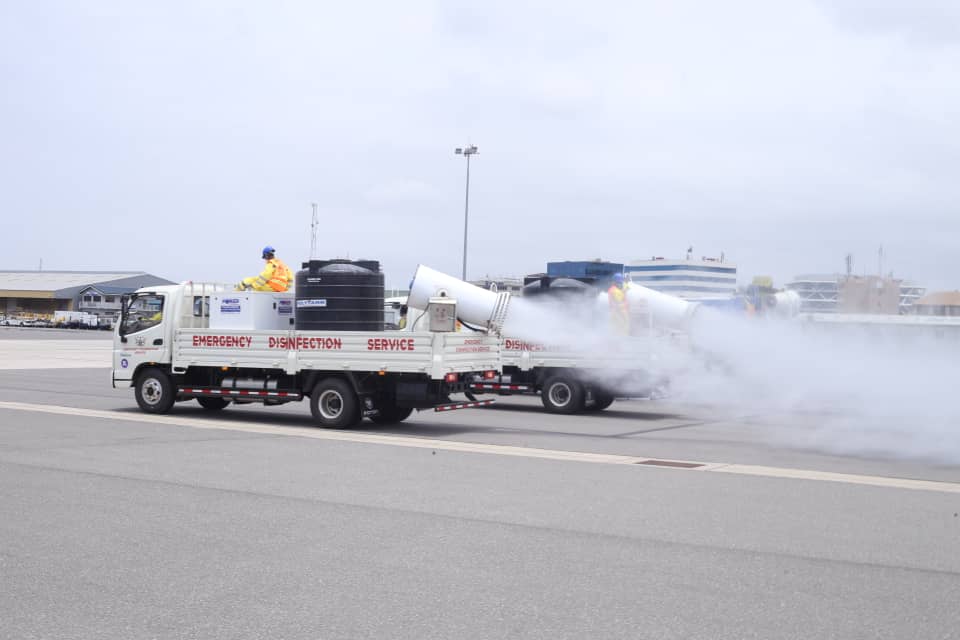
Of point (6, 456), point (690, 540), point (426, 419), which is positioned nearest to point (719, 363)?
point (426, 419)

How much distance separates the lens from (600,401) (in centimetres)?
2122

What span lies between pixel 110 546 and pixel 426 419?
1213 centimetres

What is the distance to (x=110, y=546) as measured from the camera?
24.3 ft

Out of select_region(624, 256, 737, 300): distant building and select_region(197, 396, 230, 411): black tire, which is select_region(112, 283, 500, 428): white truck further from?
select_region(624, 256, 737, 300): distant building

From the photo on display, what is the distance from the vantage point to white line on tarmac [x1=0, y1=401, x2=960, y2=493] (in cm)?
1149

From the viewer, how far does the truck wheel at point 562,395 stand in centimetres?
2072

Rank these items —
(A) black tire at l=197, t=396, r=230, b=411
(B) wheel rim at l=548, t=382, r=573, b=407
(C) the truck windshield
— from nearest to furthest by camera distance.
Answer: (C) the truck windshield → (A) black tire at l=197, t=396, r=230, b=411 → (B) wheel rim at l=548, t=382, r=573, b=407

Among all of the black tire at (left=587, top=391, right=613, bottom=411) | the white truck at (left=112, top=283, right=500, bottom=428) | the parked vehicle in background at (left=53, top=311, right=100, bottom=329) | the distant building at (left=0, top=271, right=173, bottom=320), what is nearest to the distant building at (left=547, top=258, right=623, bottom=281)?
the black tire at (left=587, top=391, right=613, bottom=411)

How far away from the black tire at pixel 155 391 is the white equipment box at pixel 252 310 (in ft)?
4.99

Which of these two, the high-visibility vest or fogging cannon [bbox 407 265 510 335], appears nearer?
the high-visibility vest

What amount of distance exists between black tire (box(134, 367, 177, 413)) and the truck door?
10.4 inches

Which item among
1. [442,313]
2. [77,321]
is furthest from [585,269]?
[77,321]

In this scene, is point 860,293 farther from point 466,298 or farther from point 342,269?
point 466,298

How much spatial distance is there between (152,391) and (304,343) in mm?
3868
